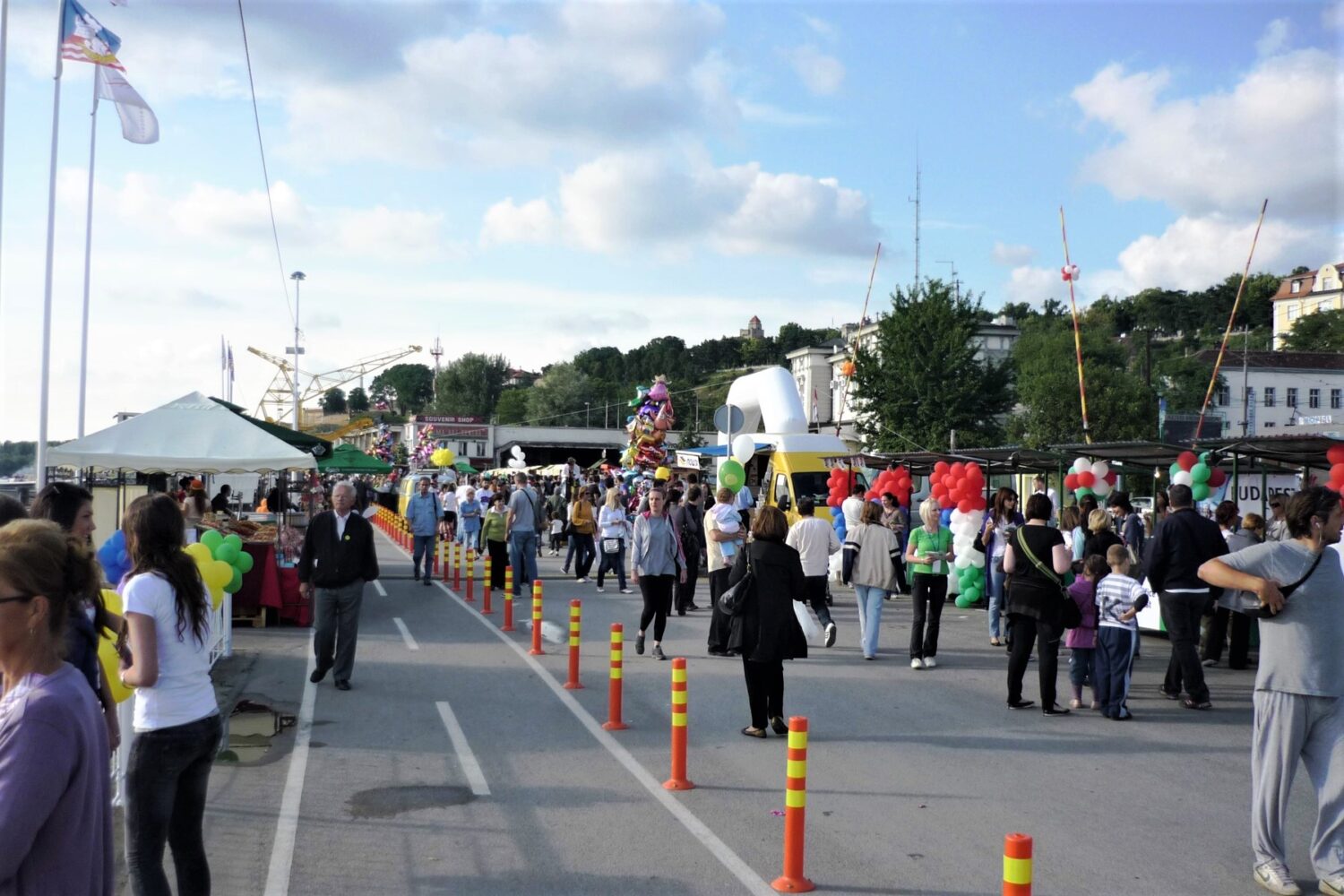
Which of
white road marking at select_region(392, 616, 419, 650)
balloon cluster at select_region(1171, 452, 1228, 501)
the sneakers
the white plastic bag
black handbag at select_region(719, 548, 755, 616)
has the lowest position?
white road marking at select_region(392, 616, 419, 650)

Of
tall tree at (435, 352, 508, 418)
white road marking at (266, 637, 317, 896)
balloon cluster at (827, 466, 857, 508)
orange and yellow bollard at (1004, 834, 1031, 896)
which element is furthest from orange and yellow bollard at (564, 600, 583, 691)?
tall tree at (435, 352, 508, 418)

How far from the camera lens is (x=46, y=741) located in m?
2.50

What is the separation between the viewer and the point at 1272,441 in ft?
43.2

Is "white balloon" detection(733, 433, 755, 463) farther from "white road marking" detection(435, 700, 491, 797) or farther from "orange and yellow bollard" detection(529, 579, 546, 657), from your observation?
"white road marking" detection(435, 700, 491, 797)

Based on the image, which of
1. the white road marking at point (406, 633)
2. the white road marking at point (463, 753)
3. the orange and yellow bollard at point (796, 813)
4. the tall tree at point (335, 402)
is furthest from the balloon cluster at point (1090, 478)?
the tall tree at point (335, 402)

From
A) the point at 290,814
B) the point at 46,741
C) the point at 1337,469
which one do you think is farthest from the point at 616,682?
the point at 1337,469

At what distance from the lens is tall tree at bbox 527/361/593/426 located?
12319 cm

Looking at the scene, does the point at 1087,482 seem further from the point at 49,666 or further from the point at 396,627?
the point at 49,666

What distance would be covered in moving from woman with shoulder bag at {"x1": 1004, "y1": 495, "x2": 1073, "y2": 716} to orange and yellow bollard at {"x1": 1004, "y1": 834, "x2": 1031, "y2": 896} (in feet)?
20.8

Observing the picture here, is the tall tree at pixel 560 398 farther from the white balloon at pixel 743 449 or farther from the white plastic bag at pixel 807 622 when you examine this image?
the white plastic bag at pixel 807 622

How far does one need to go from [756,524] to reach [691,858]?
353 cm

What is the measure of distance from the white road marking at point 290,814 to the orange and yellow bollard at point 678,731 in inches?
93.1

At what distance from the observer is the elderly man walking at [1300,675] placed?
5484 mm

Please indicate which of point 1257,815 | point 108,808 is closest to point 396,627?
point 1257,815
